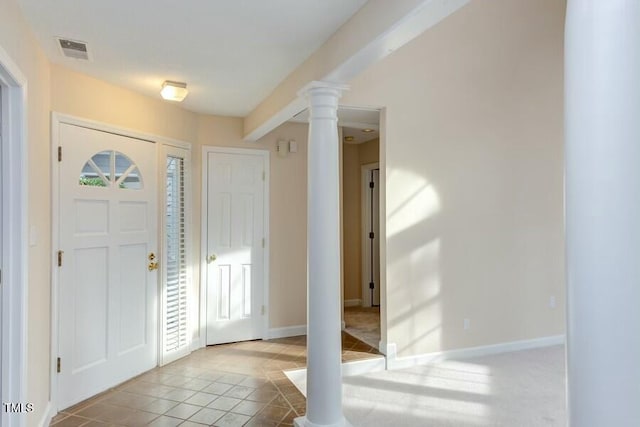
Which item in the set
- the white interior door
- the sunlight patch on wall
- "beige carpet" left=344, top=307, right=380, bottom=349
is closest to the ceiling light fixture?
the sunlight patch on wall

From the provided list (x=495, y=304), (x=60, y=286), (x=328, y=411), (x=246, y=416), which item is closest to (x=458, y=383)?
(x=495, y=304)

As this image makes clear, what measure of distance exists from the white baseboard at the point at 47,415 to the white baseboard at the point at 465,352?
8.62ft

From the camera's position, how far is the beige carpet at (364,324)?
14.4 feet

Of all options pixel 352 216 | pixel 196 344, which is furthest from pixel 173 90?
pixel 352 216

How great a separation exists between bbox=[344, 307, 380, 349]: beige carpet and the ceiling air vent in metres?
3.42

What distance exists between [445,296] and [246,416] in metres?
2.19

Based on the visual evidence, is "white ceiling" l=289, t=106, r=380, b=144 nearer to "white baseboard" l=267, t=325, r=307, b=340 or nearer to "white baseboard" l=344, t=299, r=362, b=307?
"white baseboard" l=267, t=325, r=307, b=340

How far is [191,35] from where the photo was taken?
237 centimetres

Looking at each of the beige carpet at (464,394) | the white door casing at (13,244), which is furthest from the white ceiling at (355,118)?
the beige carpet at (464,394)

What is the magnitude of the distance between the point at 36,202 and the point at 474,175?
3737 millimetres

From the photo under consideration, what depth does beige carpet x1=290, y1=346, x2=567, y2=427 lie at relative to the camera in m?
2.83

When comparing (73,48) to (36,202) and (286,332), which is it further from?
(286,332)

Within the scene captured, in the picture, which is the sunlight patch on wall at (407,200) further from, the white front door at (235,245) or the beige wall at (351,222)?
the beige wall at (351,222)

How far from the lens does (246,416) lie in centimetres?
285
